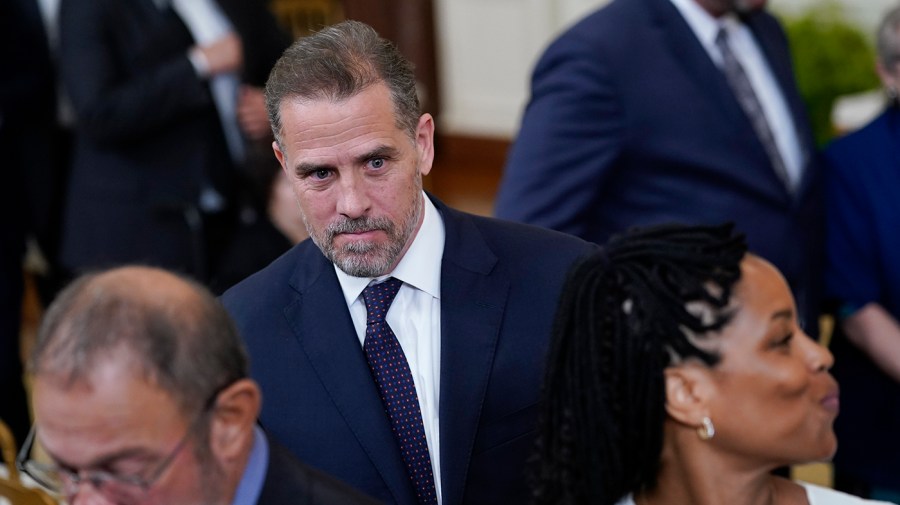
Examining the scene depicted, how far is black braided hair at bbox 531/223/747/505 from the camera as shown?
5.90 feet

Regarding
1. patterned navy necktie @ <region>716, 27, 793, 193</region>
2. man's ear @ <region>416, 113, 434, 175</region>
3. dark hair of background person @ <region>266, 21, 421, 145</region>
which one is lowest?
patterned navy necktie @ <region>716, 27, 793, 193</region>

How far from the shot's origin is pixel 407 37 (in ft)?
24.9

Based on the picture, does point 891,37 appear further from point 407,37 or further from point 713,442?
point 407,37

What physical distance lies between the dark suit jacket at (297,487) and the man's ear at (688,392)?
432 mm

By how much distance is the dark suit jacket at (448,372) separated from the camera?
205 cm

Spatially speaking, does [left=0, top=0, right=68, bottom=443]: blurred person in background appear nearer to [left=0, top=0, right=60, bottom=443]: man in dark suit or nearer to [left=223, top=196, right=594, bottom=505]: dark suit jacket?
[left=0, top=0, right=60, bottom=443]: man in dark suit

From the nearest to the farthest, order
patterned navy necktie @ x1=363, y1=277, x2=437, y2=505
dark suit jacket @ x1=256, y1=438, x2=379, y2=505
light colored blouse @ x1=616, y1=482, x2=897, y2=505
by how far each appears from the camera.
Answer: dark suit jacket @ x1=256, y1=438, x2=379, y2=505 → light colored blouse @ x1=616, y1=482, x2=897, y2=505 → patterned navy necktie @ x1=363, y1=277, x2=437, y2=505

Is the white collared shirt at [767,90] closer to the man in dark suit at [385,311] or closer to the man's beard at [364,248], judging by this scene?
the man in dark suit at [385,311]

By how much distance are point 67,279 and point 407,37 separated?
3622mm

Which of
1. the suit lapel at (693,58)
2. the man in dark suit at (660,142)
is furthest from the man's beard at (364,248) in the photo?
the suit lapel at (693,58)

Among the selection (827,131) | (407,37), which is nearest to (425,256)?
(827,131)

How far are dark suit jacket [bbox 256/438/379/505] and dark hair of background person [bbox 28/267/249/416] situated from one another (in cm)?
18

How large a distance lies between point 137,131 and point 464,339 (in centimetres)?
189

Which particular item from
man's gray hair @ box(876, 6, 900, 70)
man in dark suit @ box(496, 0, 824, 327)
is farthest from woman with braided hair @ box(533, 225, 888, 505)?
man's gray hair @ box(876, 6, 900, 70)
